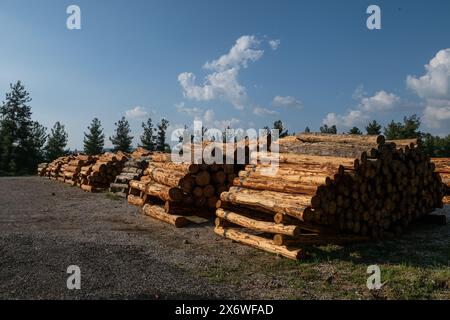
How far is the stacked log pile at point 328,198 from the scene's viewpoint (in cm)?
784

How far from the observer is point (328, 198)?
7945 mm

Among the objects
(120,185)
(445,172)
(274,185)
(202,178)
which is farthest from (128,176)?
(445,172)

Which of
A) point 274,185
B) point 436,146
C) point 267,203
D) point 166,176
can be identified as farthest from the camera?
point 436,146

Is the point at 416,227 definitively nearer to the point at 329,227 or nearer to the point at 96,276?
the point at 329,227

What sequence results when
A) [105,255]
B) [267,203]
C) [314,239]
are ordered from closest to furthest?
[105,255] < [314,239] < [267,203]

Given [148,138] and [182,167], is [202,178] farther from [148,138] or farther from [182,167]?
[148,138]

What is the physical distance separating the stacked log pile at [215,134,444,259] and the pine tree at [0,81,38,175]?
36978 millimetres

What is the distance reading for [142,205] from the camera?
13453mm

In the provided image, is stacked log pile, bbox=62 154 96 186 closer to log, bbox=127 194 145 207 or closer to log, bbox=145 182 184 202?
log, bbox=127 194 145 207

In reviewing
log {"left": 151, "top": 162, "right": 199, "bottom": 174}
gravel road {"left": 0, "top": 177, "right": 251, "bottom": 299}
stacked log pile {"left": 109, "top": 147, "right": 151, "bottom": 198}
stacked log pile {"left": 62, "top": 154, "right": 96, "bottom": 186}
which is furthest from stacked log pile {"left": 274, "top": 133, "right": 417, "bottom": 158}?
stacked log pile {"left": 62, "top": 154, "right": 96, "bottom": 186}

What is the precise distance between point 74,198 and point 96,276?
11540 mm

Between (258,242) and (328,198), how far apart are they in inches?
70.0

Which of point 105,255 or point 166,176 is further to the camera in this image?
point 166,176
